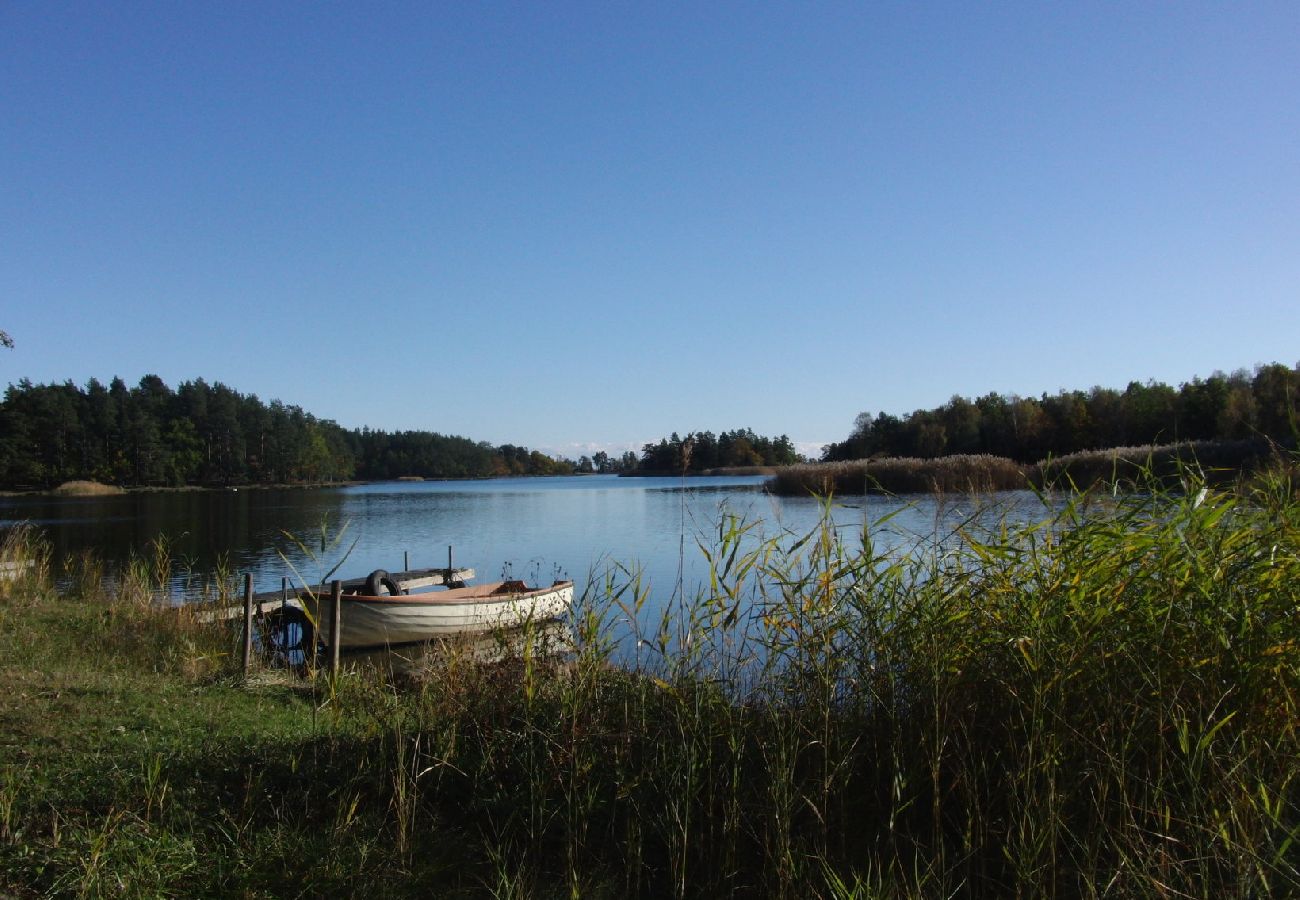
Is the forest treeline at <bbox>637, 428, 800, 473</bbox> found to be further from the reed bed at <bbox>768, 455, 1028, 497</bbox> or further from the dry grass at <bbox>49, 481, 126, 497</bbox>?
the dry grass at <bbox>49, 481, 126, 497</bbox>

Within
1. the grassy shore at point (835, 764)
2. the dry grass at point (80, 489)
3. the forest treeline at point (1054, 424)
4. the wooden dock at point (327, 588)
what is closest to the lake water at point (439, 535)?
the wooden dock at point (327, 588)

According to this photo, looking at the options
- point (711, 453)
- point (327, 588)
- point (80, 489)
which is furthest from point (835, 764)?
point (80, 489)

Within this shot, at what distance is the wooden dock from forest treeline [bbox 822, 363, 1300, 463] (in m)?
18.0

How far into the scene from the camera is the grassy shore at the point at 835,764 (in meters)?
3.38

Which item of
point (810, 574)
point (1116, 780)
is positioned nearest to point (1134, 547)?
point (1116, 780)

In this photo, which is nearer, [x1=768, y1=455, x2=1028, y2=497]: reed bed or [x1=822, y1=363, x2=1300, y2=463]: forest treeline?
[x1=768, y1=455, x2=1028, y2=497]: reed bed

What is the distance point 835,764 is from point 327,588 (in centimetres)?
1413

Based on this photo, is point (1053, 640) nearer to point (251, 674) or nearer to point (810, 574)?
point (810, 574)

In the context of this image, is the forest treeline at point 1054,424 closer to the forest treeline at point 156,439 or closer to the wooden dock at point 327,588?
the wooden dock at point 327,588

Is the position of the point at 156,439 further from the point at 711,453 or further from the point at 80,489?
the point at 711,453

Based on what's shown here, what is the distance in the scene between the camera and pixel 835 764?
393 centimetres

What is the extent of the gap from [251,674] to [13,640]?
8.69ft

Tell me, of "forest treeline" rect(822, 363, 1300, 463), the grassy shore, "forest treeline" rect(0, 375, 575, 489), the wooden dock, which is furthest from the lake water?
"forest treeline" rect(0, 375, 575, 489)

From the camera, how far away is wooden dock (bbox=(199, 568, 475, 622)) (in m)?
12.3
